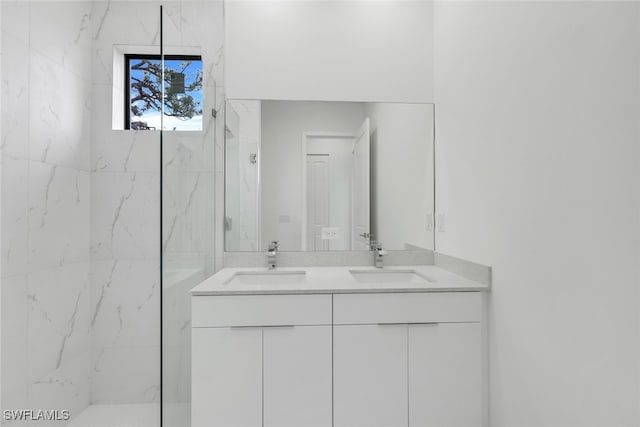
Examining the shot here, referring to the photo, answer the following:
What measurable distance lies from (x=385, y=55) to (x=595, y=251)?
166 cm

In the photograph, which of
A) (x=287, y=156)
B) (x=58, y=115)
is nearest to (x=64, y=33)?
(x=58, y=115)

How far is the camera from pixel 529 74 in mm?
1302

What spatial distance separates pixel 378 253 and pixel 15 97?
200 centimetres

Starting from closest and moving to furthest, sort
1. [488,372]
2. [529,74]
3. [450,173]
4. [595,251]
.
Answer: [595,251], [529,74], [488,372], [450,173]

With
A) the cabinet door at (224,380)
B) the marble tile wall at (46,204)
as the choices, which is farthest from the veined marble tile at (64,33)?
the cabinet door at (224,380)

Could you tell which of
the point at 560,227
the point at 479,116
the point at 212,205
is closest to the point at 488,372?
the point at 560,227

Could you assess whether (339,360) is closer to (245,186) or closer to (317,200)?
(317,200)

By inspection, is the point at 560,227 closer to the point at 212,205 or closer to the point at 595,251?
the point at 595,251

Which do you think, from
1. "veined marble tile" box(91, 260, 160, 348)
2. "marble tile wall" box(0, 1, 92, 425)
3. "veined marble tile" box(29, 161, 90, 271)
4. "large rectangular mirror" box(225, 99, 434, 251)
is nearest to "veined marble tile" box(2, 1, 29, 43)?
"marble tile wall" box(0, 1, 92, 425)

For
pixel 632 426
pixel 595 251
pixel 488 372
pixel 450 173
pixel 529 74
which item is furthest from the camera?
pixel 450 173

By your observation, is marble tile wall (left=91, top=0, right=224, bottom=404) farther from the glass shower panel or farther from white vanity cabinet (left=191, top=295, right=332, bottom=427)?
white vanity cabinet (left=191, top=295, right=332, bottom=427)

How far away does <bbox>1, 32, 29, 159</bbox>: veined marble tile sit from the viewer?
4.96ft

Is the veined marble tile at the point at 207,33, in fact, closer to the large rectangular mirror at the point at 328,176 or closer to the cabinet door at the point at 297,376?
the large rectangular mirror at the point at 328,176

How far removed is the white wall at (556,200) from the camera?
3.09ft
